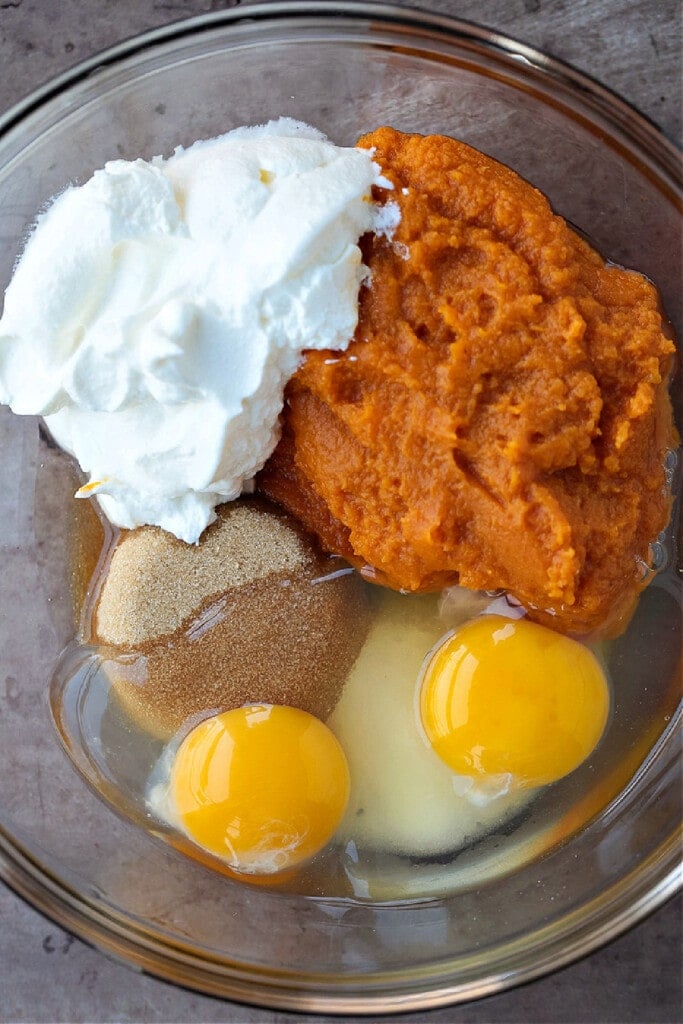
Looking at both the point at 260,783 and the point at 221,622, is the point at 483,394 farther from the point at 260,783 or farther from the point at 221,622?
the point at 260,783

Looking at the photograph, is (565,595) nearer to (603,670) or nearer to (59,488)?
(603,670)

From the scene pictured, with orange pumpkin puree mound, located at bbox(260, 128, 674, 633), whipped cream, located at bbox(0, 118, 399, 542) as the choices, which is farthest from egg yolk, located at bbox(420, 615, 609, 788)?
whipped cream, located at bbox(0, 118, 399, 542)

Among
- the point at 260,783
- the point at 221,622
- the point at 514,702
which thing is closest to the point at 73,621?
the point at 221,622

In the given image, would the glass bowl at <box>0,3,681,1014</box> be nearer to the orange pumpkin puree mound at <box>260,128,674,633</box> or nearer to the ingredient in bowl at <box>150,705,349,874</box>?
the ingredient in bowl at <box>150,705,349,874</box>

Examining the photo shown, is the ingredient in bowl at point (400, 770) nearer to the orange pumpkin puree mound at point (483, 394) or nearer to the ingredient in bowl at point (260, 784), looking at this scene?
the ingredient in bowl at point (260, 784)

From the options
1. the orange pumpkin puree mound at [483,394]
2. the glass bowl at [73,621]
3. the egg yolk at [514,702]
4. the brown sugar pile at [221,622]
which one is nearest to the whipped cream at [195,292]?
the orange pumpkin puree mound at [483,394]
